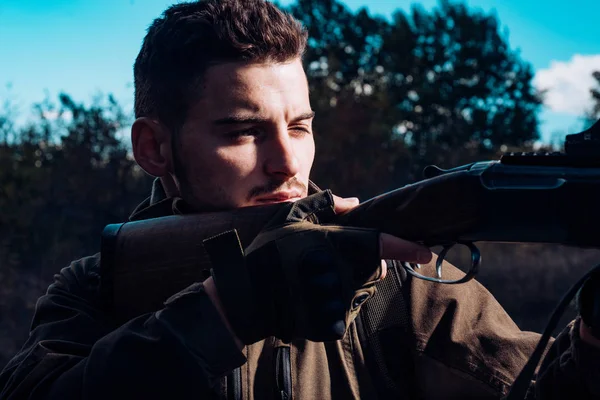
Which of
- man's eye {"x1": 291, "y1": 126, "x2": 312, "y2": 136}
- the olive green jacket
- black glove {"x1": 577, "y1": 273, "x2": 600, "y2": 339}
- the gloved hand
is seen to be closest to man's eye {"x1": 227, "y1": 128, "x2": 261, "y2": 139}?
man's eye {"x1": 291, "y1": 126, "x2": 312, "y2": 136}

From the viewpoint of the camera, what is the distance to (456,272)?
2.65 metres

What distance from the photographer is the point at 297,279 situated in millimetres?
1956

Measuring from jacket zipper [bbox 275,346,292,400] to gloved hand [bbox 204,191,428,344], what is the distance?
31cm

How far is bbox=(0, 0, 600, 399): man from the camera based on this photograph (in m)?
1.96

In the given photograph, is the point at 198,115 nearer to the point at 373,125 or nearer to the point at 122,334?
the point at 122,334

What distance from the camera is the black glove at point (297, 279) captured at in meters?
1.93

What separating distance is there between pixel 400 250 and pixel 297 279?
1.04ft

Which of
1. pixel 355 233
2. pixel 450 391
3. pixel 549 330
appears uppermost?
pixel 355 233

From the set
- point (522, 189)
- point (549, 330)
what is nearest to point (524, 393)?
point (549, 330)

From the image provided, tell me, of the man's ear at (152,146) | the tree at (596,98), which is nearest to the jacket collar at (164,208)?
the man's ear at (152,146)

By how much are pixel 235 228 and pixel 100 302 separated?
1.94 ft

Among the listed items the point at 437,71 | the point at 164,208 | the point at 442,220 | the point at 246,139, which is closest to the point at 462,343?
the point at 442,220

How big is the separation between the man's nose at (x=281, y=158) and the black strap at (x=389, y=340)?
19.7 inches

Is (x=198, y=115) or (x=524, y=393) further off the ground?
(x=198, y=115)
